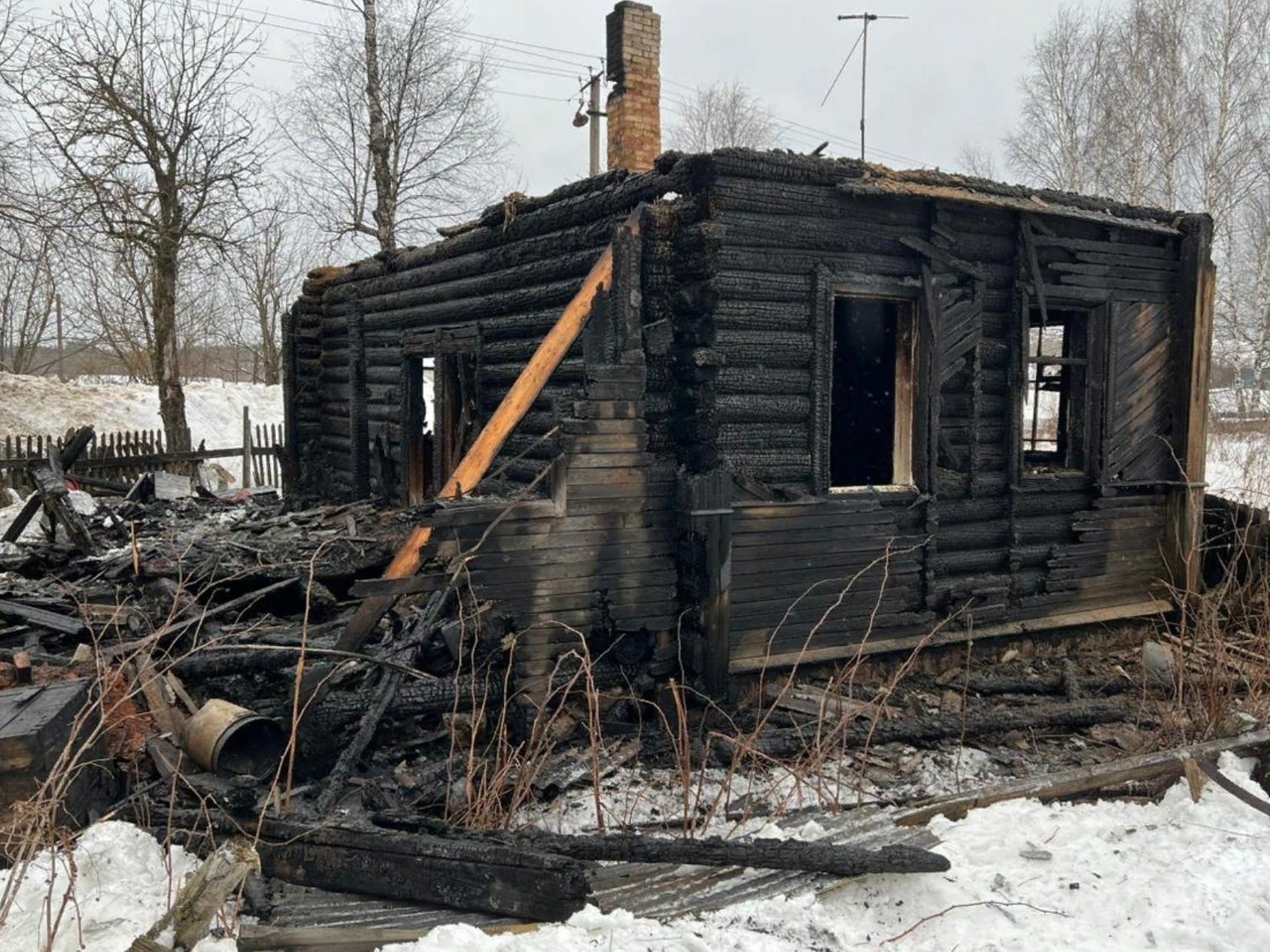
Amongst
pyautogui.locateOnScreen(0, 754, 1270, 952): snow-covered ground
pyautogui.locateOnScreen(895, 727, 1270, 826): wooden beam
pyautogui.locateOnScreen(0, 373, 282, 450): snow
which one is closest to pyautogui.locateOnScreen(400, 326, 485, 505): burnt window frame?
pyautogui.locateOnScreen(0, 754, 1270, 952): snow-covered ground

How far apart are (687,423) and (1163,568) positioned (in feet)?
18.0

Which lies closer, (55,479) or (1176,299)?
(1176,299)

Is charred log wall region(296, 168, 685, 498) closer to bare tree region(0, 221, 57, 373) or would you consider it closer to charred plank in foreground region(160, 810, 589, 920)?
charred plank in foreground region(160, 810, 589, 920)

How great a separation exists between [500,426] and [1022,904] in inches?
153

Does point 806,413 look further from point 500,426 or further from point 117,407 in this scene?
point 117,407

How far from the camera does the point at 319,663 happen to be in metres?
5.60

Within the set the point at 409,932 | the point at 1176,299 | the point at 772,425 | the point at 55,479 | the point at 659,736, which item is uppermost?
the point at 1176,299

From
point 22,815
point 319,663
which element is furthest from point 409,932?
point 319,663

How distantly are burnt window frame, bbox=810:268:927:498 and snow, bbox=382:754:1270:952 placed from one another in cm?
308

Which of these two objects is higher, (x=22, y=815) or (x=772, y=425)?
(x=772, y=425)

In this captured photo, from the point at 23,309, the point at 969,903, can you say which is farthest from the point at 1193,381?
the point at 23,309

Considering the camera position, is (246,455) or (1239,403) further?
(1239,403)

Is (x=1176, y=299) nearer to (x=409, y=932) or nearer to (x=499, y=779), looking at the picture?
(x=499, y=779)

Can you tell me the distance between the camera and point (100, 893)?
12.0 feet
